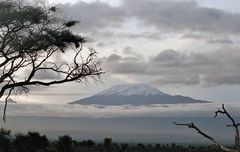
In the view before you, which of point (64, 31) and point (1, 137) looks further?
point (1, 137)

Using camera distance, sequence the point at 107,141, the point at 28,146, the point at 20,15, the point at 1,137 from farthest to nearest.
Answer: the point at 107,141, the point at 28,146, the point at 1,137, the point at 20,15

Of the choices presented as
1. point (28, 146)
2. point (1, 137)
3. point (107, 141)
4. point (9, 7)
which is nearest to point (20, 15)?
point (9, 7)

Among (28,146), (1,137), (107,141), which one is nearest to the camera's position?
(1,137)

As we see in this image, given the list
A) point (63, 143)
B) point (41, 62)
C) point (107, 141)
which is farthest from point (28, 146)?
point (41, 62)

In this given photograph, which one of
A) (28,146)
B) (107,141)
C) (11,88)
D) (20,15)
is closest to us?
(20,15)

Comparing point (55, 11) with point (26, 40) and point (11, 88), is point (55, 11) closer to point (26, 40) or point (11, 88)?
point (26, 40)

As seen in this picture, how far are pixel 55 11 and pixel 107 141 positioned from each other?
29574 mm

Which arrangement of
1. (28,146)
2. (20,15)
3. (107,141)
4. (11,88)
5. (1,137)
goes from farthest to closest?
(107,141)
(28,146)
(1,137)
(11,88)
(20,15)

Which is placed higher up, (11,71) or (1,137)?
(11,71)

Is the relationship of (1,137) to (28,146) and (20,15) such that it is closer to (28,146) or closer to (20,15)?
(28,146)

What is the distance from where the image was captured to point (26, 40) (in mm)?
26656

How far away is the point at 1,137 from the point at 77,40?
51.3ft

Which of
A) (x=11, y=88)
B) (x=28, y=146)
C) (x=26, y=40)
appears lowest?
(x=28, y=146)

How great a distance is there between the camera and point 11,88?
27938mm
